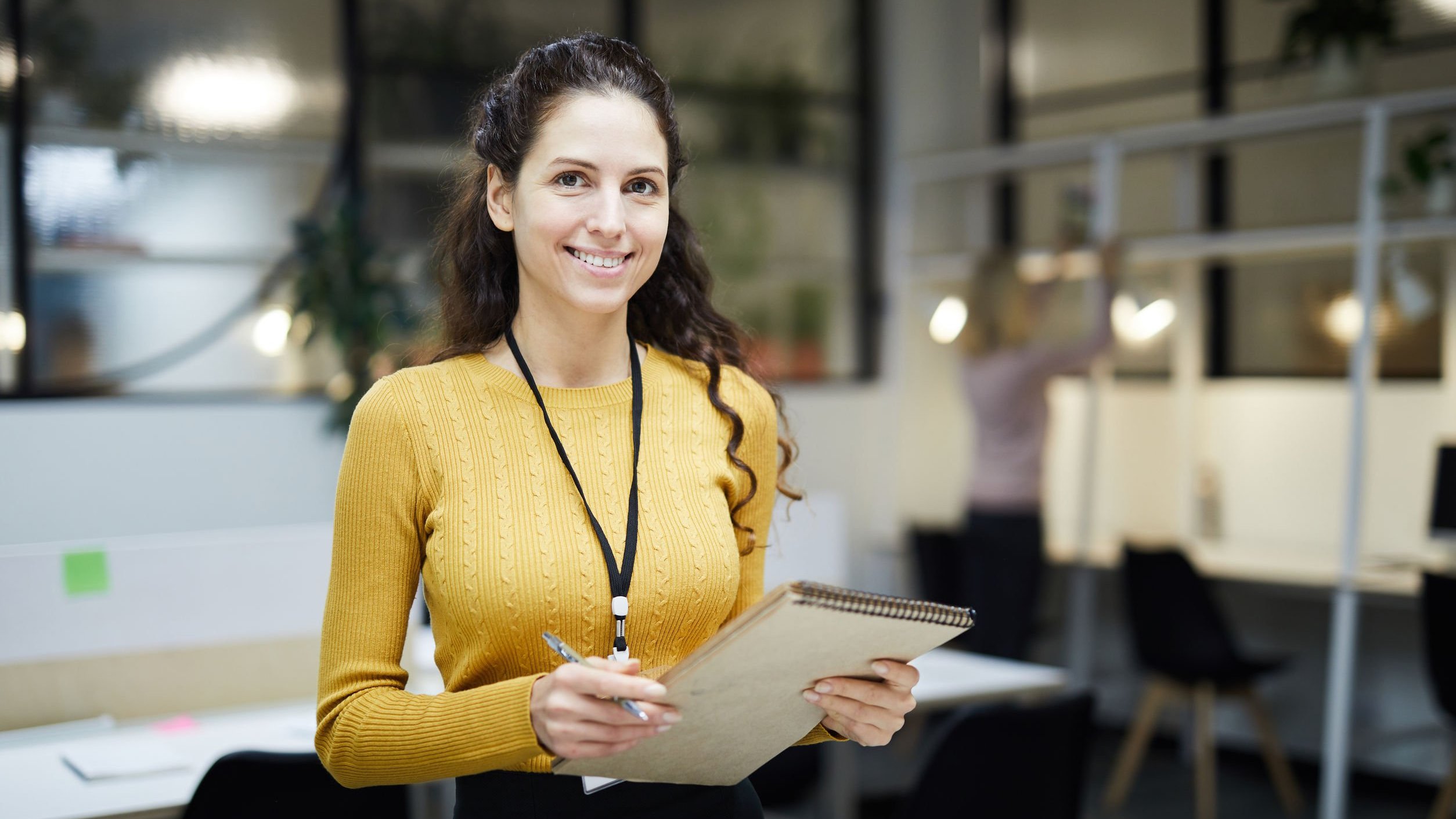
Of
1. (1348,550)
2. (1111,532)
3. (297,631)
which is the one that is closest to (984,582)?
(1111,532)

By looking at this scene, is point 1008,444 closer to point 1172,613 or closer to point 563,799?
point 1172,613

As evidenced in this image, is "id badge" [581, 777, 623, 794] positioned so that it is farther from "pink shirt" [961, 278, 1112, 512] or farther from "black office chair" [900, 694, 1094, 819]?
"pink shirt" [961, 278, 1112, 512]

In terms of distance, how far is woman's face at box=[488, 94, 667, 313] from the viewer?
1314 millimetres

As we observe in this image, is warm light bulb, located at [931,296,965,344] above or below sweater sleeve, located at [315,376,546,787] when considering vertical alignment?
above

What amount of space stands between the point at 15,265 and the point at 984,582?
11.6 ft

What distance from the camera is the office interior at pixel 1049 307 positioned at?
15.0ft

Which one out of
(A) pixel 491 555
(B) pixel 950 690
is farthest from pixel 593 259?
(B) pixel 950 690

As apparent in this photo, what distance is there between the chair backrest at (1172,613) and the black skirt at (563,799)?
3580 mm

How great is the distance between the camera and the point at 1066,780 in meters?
2.63

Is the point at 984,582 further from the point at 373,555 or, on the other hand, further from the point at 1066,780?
the point at 373,555

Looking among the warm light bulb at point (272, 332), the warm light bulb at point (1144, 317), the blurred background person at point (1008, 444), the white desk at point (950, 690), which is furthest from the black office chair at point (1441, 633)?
the warm light bulb at point (272, 332)

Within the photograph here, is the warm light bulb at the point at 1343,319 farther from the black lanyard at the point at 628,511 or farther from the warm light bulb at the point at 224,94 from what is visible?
the black lanyard at the point at 628,511

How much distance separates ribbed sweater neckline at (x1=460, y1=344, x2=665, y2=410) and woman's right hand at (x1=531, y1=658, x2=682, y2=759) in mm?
360

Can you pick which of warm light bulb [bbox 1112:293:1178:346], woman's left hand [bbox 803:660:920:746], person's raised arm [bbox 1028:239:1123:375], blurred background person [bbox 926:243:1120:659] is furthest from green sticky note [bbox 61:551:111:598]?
warm light bulb [bbox 1112:293:1178:346]
